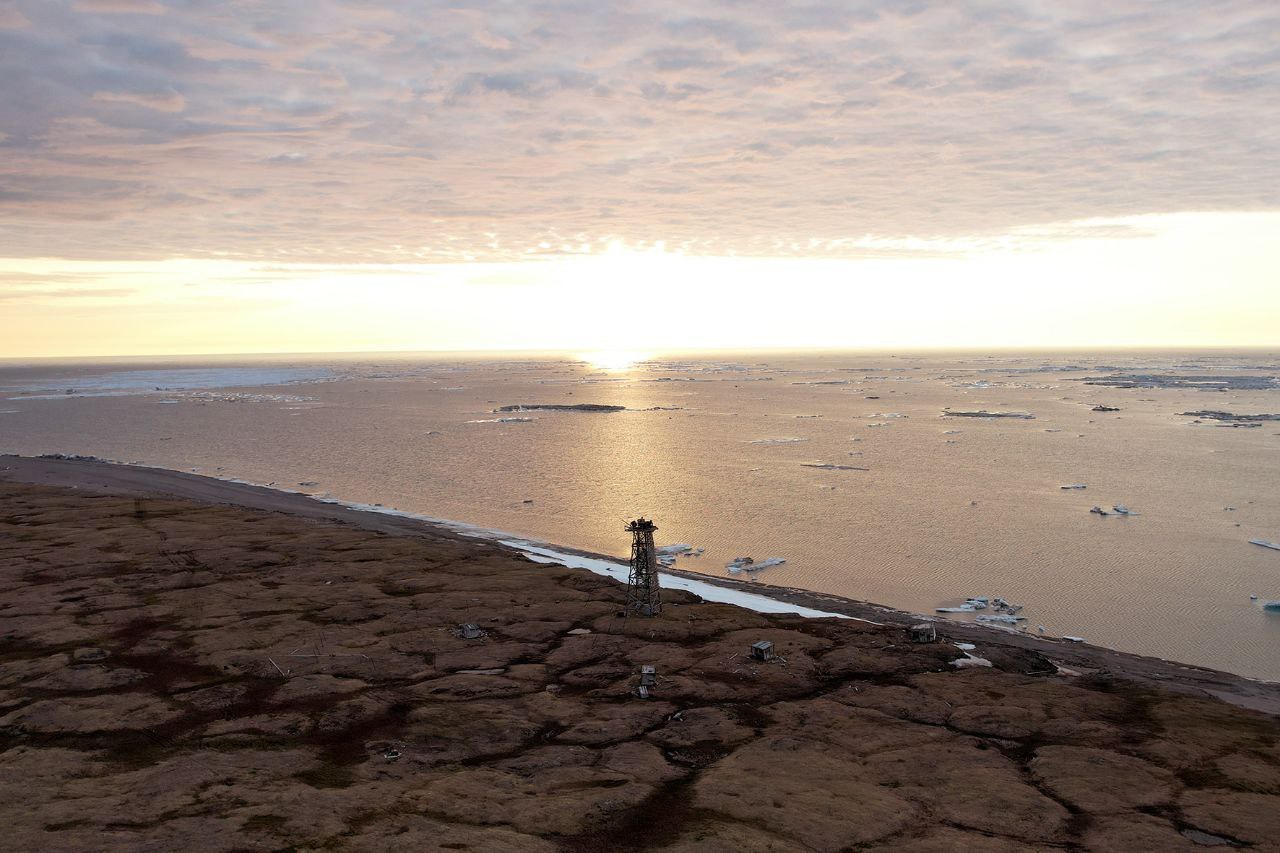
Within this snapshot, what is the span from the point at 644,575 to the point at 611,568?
1235 centimetres

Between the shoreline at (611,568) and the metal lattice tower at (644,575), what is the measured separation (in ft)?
21.8

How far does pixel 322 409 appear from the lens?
6127 inches

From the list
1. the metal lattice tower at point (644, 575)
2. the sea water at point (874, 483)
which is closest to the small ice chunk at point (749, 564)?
the sea water at point (874, 483)

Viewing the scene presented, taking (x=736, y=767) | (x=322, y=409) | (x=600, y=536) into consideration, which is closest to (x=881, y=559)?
(x=600, y=536)

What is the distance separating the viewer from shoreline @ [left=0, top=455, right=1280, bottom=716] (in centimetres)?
3044

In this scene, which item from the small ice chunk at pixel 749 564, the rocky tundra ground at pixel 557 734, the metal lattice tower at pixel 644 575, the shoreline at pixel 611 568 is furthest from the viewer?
the small ice chunk at pixel 749 564

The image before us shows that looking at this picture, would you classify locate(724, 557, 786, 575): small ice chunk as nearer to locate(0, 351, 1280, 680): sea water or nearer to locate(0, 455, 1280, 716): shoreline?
locate(0, 351, 1280, 680): sea water

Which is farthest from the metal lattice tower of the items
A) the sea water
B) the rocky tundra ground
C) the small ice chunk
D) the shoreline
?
the small ice chunk

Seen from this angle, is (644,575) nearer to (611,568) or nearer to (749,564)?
(611,568)

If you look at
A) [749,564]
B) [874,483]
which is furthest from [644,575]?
[874,483]

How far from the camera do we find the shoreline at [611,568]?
30.4 meters

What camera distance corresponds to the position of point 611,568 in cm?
4678

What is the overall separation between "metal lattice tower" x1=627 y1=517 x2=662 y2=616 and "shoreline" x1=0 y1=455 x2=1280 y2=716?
665 centimetres

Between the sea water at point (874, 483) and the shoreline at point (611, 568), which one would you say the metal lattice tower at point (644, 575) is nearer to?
the shoreline at point (611, 568)
